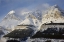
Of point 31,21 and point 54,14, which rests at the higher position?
point 54,14

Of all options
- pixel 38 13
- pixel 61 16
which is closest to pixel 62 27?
pixel 61 16

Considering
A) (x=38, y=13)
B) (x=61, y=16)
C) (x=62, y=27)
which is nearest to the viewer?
(x=62, y=27)

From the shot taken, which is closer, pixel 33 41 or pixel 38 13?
pixel 33 41

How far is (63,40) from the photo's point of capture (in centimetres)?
5134

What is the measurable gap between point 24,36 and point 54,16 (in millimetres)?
80074

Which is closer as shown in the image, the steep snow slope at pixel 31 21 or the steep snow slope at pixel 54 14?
the steep snow slope at pixel 31 21

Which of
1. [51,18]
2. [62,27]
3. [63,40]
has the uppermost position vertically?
[51,18]

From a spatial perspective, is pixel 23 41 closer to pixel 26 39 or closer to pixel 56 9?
pixel 26 39

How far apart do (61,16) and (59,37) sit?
101 metres

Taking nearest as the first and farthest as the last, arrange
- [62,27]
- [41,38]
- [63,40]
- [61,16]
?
[63,40], [41,38], [62,27], [61,16]

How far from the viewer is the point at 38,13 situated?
193000 millimetres

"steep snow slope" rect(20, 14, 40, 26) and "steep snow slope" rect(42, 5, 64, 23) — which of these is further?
"steep snow slope" rect(42, 5, 64, 23)

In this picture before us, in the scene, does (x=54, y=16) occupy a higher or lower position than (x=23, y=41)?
higher

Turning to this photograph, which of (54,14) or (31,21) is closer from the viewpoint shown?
(54,14)
